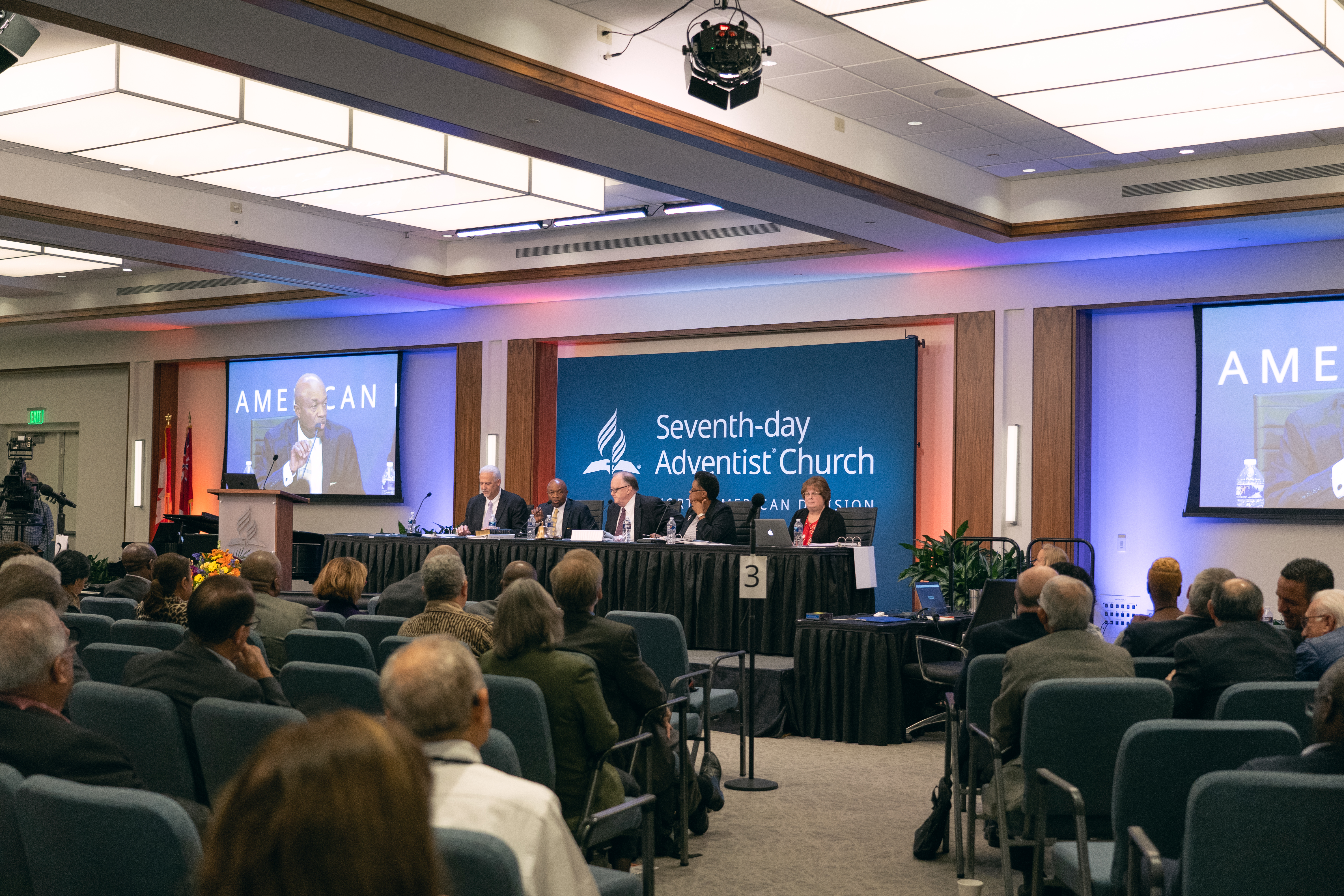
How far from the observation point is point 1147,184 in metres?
8.60

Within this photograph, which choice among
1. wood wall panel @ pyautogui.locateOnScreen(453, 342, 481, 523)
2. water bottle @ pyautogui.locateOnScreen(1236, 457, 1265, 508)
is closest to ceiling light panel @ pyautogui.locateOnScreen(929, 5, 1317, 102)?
water bottle @ pyautogui.locateOnScreen(1236, 457, 1265, 508)

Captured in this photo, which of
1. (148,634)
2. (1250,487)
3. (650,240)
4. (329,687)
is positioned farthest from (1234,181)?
(148,634)

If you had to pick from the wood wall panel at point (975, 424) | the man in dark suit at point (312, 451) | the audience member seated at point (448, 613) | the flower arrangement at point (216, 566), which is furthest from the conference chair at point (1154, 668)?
the man in dark suit at point (312, 451)

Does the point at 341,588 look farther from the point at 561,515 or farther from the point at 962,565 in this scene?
the point at 962,565

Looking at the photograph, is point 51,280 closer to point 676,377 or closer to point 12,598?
point 676,377

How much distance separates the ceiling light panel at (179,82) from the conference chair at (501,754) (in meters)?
4.91

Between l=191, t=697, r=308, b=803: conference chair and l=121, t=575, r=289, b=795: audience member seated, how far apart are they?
5.1 inches

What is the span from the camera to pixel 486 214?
9.34m

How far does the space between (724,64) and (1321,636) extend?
3395 millimetres

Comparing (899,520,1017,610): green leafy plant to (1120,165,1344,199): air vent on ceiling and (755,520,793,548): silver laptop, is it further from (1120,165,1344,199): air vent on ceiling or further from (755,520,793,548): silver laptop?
(1120,165,1344,199): air vent on ceiling

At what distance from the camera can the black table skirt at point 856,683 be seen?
7.03 m

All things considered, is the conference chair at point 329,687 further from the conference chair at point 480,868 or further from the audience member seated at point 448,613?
the conference chair at point 480,868

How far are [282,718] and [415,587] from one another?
9.60 feet

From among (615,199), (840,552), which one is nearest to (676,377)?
(615,199)
